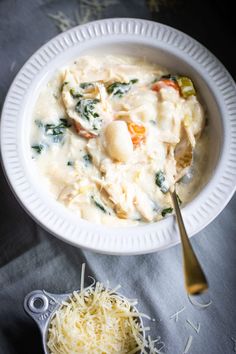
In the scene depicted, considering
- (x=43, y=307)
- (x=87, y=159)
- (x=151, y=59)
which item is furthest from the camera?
(x=151, y=59)

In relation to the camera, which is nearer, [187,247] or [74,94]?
[187,247]

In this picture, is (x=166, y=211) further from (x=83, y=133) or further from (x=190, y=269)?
(x=83, y=133)

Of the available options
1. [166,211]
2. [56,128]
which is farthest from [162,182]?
[56,128]

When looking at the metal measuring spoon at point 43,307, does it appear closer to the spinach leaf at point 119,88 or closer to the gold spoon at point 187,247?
the gold spoon at point 187,247

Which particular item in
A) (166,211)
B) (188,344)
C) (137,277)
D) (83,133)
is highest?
(83,133)

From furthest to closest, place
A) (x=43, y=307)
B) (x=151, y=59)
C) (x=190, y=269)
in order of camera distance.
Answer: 1. (x=151, y=59)
2. (x=43, y=307)
3. (x=190, y=269)

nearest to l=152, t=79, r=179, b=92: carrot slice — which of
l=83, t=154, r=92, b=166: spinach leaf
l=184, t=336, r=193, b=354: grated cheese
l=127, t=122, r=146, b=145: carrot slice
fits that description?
l=127, t=122, r=146, b=145: carrot slice

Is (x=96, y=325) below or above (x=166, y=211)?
below
